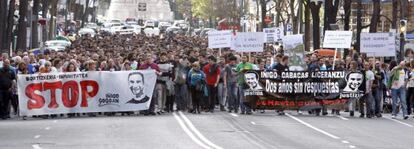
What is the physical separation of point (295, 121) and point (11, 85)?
745cm

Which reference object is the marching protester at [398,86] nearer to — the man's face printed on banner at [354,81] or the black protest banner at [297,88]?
the man's face printed on banner at [354,81]

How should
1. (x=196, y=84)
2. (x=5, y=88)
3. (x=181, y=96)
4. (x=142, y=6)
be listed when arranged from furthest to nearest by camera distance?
(x=142, y=6), (x=181, y=96), (x=196, y=84), (x=5, y=88)

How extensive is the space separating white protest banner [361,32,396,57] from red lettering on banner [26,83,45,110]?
415 inches

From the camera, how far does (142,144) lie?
21766 mm

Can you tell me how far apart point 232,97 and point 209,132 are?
7.89 m

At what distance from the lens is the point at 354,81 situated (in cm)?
3161

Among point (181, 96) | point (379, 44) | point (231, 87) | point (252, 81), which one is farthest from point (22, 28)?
point (252, 81)

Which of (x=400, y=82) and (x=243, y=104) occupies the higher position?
(x=400, y=82)

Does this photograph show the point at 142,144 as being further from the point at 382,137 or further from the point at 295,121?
the point at 295,121

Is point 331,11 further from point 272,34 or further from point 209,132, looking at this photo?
point 209,132

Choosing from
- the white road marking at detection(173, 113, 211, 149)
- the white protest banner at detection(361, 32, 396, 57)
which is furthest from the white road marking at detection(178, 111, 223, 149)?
the white protest banner at detection(361, 32, 396, 57)

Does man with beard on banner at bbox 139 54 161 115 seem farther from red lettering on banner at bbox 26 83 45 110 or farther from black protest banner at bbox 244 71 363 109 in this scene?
red lettering on banner at bbox 26 83 45 110

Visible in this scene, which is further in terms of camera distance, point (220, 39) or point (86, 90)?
point (220, 39)

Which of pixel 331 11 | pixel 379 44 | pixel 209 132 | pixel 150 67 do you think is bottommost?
pixel 209 132
